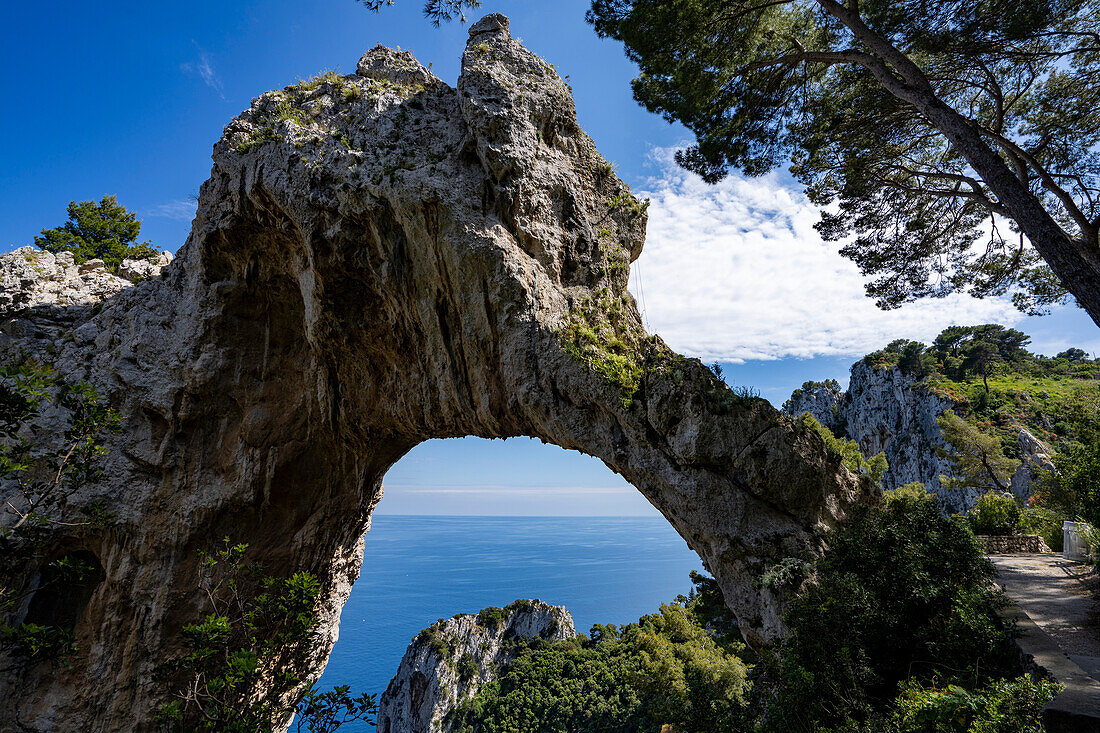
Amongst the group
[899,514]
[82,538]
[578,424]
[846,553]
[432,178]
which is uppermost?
[432,178]

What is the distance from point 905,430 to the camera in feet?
134

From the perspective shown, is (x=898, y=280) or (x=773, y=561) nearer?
(x=773, y=561)

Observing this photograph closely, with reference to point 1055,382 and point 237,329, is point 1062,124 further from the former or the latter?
point 1055,382

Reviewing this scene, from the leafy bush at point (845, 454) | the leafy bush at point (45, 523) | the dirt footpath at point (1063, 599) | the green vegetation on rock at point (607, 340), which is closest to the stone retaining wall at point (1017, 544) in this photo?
the dirt footpath at point (1063, 599)

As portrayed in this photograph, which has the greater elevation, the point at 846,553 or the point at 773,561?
the point at 846,553

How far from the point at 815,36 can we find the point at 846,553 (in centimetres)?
1162

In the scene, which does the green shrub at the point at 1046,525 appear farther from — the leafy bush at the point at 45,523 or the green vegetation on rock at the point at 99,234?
the green vegetation on rock at the point at 99,234

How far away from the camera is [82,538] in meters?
11.3

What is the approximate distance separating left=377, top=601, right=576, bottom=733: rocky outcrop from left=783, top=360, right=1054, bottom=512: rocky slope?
27.9 meters

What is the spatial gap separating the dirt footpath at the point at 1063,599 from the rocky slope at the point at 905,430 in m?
22.0

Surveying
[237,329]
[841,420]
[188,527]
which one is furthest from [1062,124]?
[841,420]

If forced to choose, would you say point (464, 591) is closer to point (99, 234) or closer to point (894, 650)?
point (99, 234)

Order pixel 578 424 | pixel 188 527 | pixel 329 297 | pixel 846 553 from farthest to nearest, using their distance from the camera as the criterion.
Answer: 1. pixel 188 527
2. pixel 329 297
3. pixel 578 424
4. pixel 846 553

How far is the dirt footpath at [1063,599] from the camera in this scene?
19.6 ft
